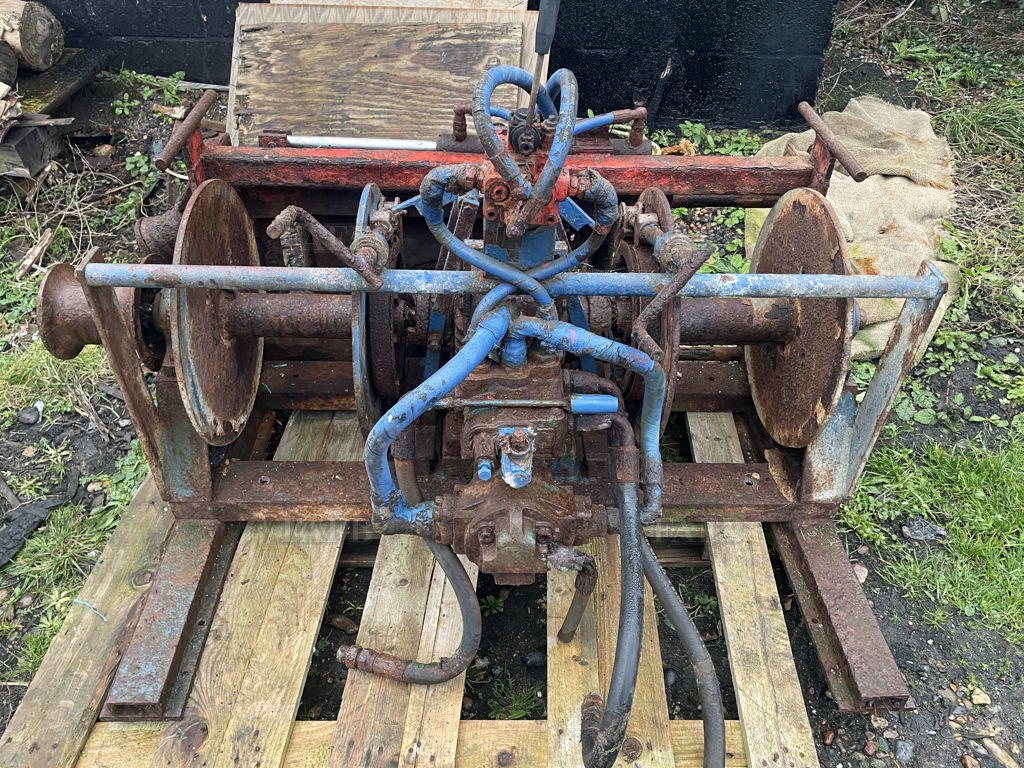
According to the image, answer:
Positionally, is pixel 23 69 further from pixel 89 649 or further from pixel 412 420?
pixel 412 420

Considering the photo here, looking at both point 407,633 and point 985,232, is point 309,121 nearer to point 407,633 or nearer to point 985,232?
point 407,633

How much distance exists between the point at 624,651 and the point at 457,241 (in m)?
1.03

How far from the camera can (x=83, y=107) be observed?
4.78 m

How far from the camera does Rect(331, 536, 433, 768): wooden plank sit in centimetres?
208

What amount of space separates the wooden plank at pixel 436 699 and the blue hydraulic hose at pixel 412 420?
0.50 m

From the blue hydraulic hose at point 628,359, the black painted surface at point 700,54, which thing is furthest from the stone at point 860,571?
the black painted surface at point 700,54

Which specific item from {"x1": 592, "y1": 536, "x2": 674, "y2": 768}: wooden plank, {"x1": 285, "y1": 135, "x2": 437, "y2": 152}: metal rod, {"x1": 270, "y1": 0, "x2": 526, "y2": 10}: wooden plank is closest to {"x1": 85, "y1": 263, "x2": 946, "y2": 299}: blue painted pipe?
{"x1": 592, "y1": 536, "x2": 674, "y2": 768}: wooden plank

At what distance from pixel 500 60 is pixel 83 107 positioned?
9.29ft

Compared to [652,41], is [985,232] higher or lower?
lower

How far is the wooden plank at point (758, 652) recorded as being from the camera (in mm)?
2113

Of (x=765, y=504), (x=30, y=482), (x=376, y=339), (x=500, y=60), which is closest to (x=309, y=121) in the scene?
(x=500, y=60)

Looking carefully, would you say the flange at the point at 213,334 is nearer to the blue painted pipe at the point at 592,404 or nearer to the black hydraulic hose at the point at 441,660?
the black hydraulic hose at the point at 441,660

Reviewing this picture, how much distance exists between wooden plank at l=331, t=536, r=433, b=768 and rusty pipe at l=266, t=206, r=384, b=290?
107cm

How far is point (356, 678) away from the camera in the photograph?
2.22m
